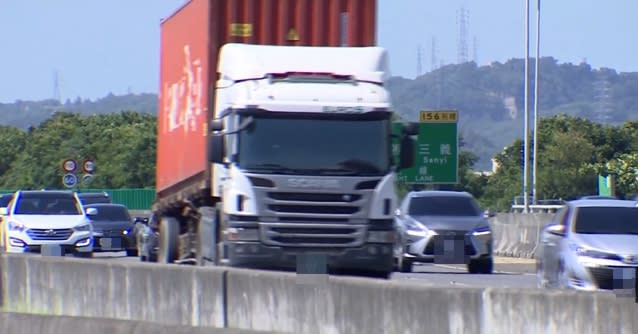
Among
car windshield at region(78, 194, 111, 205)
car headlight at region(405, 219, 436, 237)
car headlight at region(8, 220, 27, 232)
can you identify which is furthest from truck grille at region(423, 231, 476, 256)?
car windshield at region(78, 194, 111, 205)

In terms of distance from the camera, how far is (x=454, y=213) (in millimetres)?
30125

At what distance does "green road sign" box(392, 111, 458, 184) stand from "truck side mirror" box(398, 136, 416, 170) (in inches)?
862

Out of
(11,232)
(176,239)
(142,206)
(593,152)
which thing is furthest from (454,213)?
(593,152)

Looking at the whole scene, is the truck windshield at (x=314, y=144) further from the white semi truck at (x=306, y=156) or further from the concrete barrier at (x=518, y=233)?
the concrete barrier at (x=518, y=233)

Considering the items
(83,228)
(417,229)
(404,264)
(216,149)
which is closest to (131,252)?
(83,228)

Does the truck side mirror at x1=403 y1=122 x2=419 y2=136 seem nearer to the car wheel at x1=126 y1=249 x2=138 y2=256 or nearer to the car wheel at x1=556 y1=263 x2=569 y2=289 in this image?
the car wheel at x1=556 y1=263 x2=569 y2=289

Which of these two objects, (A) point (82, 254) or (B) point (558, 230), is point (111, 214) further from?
(B) point (558, 230)

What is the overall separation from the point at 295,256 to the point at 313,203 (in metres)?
0.79

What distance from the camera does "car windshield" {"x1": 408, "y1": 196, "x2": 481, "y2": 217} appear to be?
30125 mm

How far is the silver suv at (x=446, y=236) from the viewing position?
94.9ft

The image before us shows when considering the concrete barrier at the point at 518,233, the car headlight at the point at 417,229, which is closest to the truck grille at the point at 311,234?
the car headlight at the point at 417,229

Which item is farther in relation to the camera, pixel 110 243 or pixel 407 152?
pixel 110 243

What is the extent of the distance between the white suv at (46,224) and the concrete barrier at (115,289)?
1477 centimetres

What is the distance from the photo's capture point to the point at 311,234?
19516 millimetres
